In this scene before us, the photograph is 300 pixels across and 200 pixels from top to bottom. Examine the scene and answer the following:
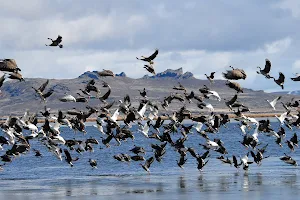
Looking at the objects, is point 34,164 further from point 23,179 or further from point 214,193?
point 214,193

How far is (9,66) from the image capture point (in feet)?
110

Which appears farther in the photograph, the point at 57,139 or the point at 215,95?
the point at 57,139

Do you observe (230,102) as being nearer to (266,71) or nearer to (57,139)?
(266,71)

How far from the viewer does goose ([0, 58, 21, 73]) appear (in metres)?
33.4

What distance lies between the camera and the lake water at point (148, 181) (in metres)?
34.0

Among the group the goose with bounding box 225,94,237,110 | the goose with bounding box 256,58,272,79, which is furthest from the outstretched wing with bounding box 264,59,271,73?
the goose with bounding box 225,94,237,110

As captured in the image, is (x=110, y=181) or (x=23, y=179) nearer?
(x=110, y=181)

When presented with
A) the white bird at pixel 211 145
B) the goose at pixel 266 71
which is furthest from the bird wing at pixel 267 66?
the white bird at pixel 211 145

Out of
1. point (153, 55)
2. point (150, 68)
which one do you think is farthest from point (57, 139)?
point (153, 55)

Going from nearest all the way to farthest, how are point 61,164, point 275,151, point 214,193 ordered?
point 214,193, point 61,164, point 275,151

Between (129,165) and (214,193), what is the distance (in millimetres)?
15776

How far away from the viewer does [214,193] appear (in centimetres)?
3359

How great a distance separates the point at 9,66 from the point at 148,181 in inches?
394

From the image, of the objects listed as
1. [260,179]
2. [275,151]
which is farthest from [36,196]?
[275,151]
